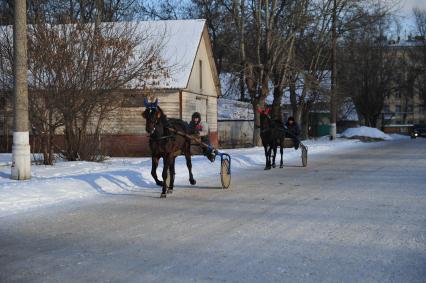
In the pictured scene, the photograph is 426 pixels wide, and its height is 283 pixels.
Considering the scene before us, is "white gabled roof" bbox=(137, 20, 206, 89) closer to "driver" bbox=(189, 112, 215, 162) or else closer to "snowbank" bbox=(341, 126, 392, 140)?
"driver" bbox=(189, 112, 215, 162)

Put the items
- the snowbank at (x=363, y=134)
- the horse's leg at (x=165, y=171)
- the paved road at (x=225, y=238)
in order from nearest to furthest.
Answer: the paved road at (x=225, y=238), the horse's leg at (x=165, y=171), the snowbank at (x=363, y=134)

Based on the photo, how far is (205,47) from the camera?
33438 millimetres

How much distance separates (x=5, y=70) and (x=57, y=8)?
460 cm

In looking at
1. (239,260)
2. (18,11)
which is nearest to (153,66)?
(18,11)

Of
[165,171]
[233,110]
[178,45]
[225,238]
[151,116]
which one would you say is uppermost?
[178,45]

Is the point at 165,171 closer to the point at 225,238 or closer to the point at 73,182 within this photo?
the point at 73,182

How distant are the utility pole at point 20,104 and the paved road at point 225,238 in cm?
257

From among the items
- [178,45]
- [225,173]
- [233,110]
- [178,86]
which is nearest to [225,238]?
[225,173]

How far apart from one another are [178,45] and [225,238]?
23.9m

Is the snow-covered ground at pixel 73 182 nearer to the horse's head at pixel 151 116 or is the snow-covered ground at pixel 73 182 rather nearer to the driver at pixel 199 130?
the driver at pixel 199 130

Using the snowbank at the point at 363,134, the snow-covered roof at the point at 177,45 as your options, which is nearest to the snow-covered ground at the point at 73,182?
the snow-covered roof at the point at 177,45

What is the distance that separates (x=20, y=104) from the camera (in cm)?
1410

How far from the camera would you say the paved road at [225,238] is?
21.0 feet

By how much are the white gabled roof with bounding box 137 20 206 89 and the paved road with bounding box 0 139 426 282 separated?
612 inches
